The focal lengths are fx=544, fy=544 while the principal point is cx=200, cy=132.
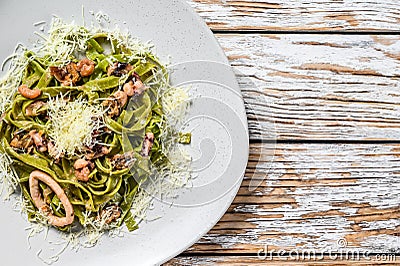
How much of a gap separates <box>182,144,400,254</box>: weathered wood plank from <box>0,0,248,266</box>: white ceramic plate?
19 centimetres

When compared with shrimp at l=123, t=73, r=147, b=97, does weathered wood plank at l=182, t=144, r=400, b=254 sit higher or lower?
lower

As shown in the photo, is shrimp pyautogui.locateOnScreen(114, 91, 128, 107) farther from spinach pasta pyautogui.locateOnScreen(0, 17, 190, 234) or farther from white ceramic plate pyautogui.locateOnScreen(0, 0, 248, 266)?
white ceramic plate pyautogui.locateOnScreen(0, 0, 248, 266)

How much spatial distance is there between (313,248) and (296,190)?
0.25m

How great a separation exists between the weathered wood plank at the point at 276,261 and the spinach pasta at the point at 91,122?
1.02ft

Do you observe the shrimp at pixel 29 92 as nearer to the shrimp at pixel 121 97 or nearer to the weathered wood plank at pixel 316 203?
the shrimp at pixel 121 97

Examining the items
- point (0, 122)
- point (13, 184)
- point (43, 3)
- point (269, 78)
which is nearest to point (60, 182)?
point (13, 184)

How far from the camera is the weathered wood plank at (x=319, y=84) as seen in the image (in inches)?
89.8

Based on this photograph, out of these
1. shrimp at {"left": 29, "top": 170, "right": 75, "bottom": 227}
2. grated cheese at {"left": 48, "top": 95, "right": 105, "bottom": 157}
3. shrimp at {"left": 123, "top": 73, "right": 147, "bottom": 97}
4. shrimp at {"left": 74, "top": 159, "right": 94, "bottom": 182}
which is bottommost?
shrimp at {"left": 29, "top": 170, "right": 75, "bottom": 227}

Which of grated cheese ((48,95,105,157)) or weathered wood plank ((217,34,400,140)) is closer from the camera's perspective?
grated cheese ((48,95,105,157))

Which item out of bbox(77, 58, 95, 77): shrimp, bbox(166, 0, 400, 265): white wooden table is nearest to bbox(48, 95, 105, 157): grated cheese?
bbox(77, 58, 95, 77): shrimp

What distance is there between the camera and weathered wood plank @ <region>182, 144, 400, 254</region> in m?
2.25

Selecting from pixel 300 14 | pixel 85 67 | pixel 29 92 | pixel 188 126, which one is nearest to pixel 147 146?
pixel 188 126

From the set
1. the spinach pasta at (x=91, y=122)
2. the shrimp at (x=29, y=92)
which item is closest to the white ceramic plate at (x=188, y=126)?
the spinach pasta at (x=91, y=122)

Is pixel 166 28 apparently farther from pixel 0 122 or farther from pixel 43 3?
pixel 0 122
